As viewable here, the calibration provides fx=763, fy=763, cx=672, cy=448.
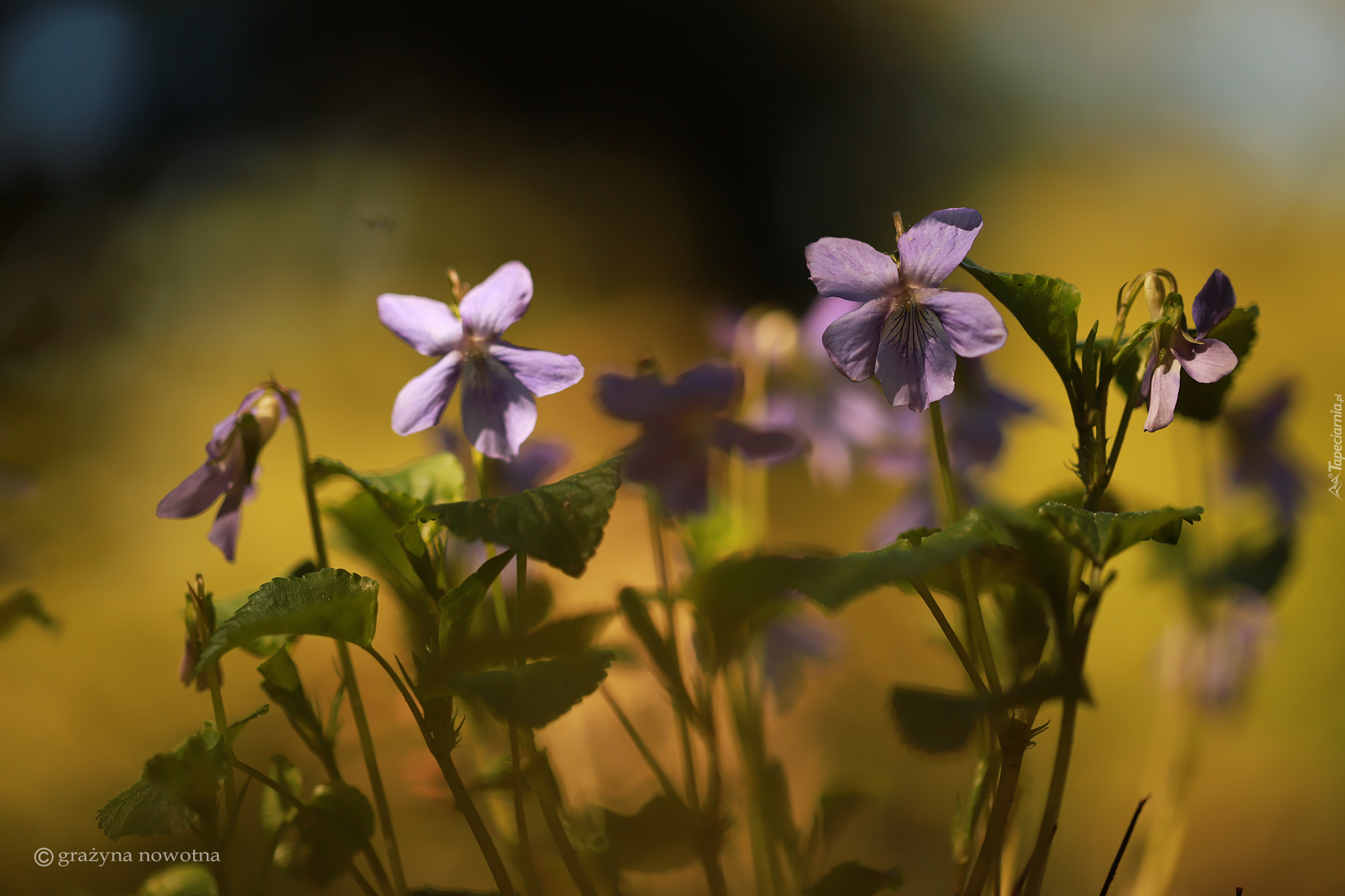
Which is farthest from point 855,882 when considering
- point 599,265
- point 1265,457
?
point 599,265

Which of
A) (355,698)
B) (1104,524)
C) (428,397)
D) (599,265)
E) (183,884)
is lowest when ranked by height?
(183,884)

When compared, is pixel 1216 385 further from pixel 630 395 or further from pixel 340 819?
pixel 340 819

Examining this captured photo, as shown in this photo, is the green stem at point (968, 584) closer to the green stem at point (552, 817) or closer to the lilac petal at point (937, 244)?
the lilac petal at point (937, 244)

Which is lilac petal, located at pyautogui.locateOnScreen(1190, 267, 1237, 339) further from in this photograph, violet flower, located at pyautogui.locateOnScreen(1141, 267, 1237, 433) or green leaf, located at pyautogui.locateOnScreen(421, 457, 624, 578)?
green leaf, located at pyautogui.locateOnScreen(421, 457, 624, 578)

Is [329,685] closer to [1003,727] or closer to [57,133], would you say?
[1003,727]

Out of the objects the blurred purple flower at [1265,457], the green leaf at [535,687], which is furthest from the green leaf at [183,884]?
the blurred purple flower at [1265,457]

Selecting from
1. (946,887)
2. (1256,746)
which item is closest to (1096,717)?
(1256,746)
